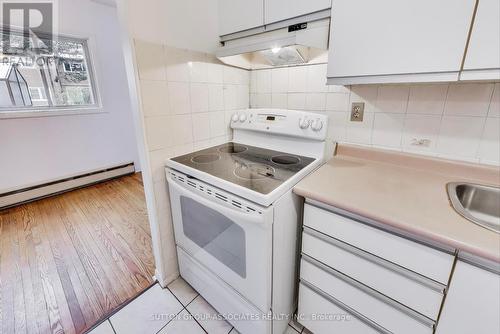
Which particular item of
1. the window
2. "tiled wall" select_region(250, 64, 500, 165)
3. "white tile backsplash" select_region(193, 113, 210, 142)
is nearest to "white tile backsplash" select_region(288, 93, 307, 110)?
"tiled wall" select_region(250, 64, 500, 165)

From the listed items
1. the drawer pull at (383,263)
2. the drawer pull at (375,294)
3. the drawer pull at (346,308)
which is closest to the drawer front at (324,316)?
the drawer pull at (346,308)

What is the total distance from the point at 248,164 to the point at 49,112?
2812 millimetres

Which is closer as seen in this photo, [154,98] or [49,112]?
[154,98]

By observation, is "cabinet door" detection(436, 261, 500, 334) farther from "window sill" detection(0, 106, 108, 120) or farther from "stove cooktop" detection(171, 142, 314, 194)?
"window sill" detection(0, 106, 108, 120)

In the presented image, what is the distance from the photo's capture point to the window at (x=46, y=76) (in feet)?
8.04

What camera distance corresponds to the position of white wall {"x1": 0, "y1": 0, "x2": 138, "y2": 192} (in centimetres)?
249

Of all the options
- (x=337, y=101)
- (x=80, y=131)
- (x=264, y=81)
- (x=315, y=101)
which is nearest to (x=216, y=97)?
(x=264, y=81)

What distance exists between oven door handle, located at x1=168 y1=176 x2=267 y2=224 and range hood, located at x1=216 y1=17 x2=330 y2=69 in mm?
771

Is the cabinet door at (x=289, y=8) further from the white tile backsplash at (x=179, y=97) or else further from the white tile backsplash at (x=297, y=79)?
the white tile backsplash at (x=179, y=97)

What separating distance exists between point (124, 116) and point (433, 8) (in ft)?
11.6

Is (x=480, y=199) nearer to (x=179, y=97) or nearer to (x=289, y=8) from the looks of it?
(x=289, y=8)

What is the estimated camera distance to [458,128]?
1.04 m

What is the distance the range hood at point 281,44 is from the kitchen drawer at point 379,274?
0.88 metres

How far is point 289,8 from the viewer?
3.64 ft
